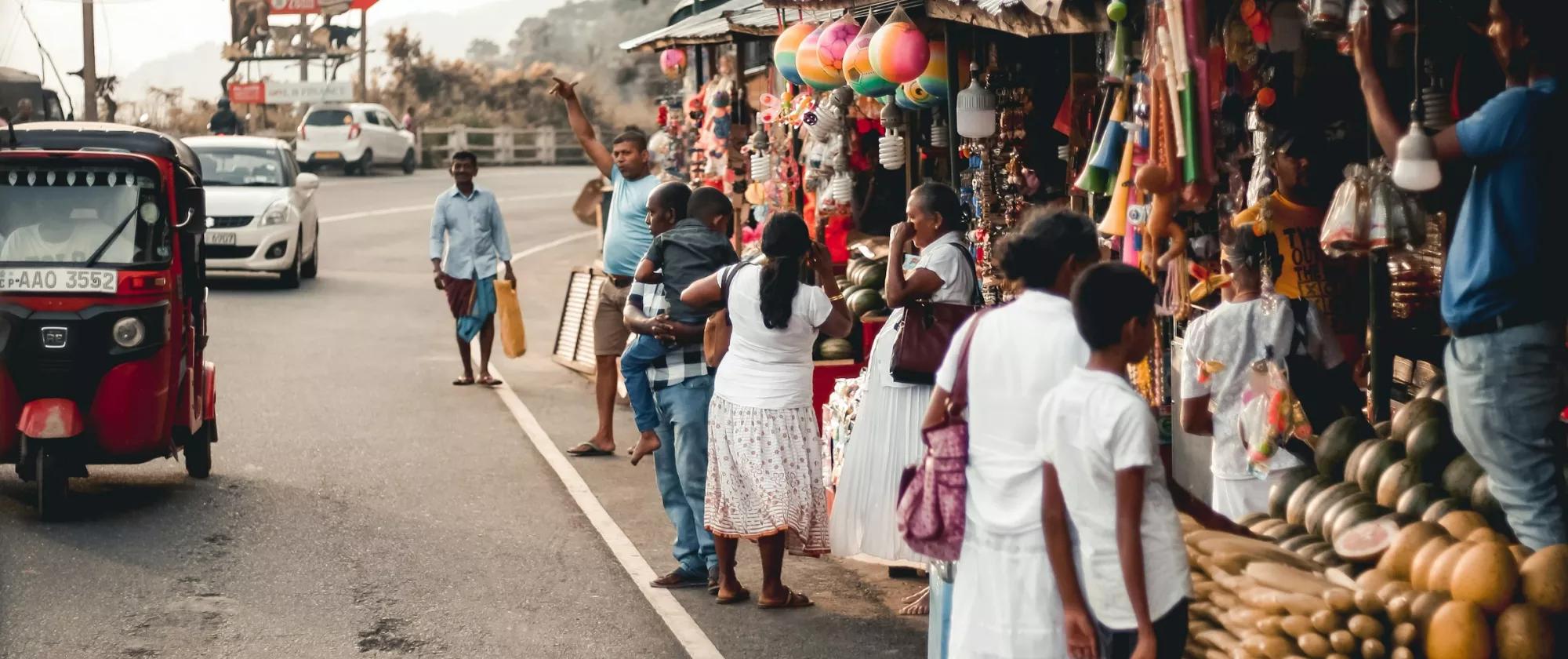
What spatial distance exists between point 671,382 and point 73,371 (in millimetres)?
3145

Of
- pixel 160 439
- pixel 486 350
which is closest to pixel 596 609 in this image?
pixel 160 439

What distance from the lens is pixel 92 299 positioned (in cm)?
900

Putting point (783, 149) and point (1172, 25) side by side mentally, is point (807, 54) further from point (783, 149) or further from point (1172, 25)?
point (1172, 25)

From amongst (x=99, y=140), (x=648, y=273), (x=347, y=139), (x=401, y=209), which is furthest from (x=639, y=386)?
(x=347, y=139)

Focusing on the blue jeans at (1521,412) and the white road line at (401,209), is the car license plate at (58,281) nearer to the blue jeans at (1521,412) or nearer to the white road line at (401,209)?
the blue jeans at (1521,412)

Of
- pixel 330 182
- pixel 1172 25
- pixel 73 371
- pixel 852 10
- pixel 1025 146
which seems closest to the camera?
pixel 1172 25

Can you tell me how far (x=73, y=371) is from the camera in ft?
29.3

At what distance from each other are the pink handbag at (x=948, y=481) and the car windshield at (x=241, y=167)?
17095mm

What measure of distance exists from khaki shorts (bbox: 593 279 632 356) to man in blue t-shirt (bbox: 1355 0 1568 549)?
6659 mm

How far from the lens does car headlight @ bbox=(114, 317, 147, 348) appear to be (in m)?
8.98

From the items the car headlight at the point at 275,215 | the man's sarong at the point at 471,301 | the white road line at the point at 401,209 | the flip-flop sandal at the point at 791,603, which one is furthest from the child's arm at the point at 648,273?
the white road line at the point at 401,209

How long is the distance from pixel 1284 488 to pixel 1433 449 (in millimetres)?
591

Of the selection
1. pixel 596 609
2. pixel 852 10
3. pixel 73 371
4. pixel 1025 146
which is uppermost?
pixel 852 10

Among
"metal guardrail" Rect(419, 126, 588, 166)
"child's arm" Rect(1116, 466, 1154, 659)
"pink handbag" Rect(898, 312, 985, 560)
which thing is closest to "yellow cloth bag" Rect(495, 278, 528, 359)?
"pink handbag" Rect(898, 312, 985, 560)
